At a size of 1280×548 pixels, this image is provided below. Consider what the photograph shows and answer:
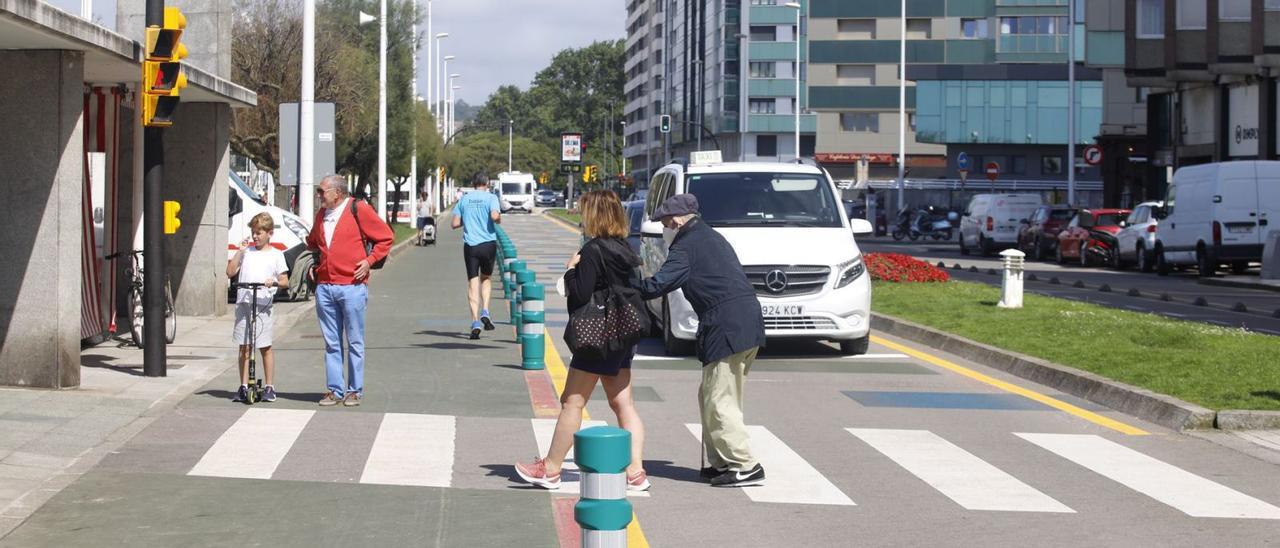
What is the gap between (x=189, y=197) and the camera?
21.1 metres

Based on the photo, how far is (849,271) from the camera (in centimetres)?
1652

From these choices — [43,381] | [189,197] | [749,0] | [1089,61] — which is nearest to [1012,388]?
[43,381]

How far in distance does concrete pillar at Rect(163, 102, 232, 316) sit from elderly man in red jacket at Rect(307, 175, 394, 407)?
29.3 feet

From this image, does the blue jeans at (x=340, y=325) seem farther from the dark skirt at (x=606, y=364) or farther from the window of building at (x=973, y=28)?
the window of building at (x=973, y=28)

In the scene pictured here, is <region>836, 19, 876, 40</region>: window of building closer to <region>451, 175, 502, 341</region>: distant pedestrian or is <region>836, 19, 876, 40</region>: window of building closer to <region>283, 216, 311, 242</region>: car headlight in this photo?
<region>283, 216, 311, 242</region>: car headlight

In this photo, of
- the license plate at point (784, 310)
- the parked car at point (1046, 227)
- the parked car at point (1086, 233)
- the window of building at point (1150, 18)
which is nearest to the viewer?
the license plate at point (784, 310)

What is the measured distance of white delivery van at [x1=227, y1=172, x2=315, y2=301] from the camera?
25.2 metres

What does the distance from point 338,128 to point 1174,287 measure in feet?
84.9

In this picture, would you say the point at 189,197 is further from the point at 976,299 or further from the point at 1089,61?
the point at 1089,61

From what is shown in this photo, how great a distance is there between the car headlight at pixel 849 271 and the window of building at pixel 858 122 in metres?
82.5

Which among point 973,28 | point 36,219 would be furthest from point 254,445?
point 973,28

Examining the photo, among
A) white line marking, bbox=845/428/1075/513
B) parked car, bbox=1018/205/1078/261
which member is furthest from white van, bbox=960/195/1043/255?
white line marking, bbox=845/428/1075/513

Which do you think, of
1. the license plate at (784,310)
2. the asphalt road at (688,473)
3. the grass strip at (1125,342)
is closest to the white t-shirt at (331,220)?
the asphalt road at (688,473)

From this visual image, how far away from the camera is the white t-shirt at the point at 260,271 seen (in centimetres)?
1272
